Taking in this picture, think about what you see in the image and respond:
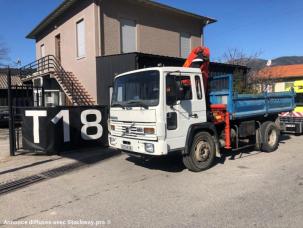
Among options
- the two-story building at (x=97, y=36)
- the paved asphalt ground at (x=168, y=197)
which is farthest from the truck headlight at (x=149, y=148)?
the two-story building at (x=97, y=36)

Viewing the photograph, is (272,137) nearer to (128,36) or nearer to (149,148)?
(149,148)

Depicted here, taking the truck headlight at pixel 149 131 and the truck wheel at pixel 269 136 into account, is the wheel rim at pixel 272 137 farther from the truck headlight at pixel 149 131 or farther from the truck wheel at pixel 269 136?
the truck headlight at pixel 149 131

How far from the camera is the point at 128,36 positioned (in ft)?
63.4

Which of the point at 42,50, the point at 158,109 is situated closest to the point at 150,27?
the point at 42,50

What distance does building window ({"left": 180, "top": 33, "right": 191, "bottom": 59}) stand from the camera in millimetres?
22641

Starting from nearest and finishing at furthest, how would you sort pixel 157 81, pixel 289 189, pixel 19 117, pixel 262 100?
pixel 289 189 → pixel 157 81 → pixel 262 100 → pixel 19 117

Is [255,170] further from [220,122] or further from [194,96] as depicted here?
[194,96]

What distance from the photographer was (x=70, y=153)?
1108cm

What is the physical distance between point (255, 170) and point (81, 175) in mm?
4201

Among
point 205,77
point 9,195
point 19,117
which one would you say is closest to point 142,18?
point 19,117

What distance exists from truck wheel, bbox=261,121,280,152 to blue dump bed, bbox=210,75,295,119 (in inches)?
16.3

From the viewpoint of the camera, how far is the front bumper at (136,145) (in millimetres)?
7375

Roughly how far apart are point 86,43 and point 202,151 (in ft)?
40.1

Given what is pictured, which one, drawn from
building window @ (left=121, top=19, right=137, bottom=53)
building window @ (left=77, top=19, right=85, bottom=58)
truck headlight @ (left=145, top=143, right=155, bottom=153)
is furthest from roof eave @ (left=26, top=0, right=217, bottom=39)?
truck headlight @ (left=145, top=143, right=155, bottom=153)
